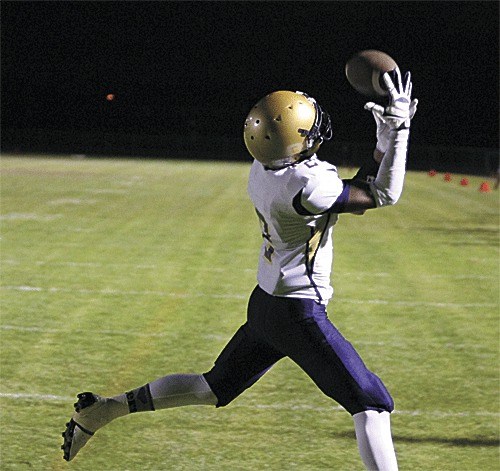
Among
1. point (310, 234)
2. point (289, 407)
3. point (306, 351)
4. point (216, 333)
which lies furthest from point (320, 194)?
point (216, 333)

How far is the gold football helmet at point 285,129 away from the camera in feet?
12.5

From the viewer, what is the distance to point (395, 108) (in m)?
3.61

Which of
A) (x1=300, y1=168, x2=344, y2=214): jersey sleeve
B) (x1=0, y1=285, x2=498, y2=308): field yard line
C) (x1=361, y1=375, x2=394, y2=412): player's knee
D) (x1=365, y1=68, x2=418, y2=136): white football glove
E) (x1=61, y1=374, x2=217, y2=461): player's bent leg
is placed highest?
(x1=365, y1=68, x2=418, y2=136): white football glove

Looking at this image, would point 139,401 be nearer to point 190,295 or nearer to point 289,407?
point 289,407

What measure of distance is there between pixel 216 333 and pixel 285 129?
411 centimetres

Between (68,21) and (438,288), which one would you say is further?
(68,21)

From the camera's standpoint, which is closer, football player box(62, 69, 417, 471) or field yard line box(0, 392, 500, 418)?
football player box(62, 69, 417, 471)

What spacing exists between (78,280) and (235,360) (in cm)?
602

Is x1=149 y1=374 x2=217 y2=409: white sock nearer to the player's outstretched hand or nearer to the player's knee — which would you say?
the player's knee

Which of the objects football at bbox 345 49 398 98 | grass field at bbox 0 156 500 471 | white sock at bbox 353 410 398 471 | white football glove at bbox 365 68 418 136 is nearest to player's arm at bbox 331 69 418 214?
white football glove at bbox 365 68 418 136

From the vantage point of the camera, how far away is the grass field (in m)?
5.10

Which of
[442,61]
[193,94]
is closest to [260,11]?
[193,94]

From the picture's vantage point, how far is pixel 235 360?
4.09 metres

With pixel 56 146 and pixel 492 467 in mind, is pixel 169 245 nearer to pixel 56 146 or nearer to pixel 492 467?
pixel 492 467
